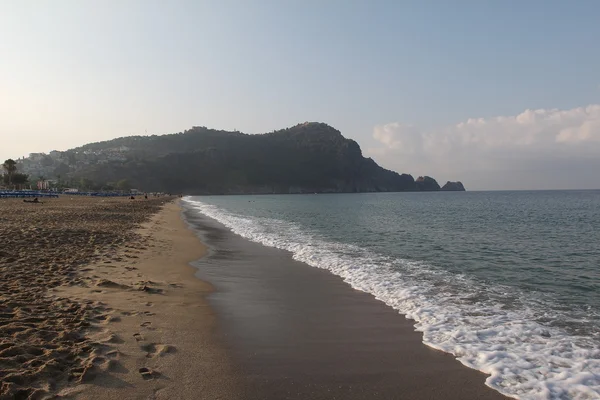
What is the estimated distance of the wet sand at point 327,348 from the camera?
4.63 metres

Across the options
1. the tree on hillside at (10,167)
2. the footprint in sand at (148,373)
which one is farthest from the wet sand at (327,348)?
the tree on hillside at (10,167)

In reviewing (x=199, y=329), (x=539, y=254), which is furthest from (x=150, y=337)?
(x=539, y=254)

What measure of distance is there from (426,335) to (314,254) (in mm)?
9197

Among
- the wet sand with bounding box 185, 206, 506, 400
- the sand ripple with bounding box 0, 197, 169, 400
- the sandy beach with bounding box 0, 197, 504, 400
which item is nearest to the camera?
the sand ripple with bounding box 0, 197, 169, 400

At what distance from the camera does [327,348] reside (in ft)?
19.3

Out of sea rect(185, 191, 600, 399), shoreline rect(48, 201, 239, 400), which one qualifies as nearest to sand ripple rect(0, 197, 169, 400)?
shoreline rect(48, 201, 239, 400)

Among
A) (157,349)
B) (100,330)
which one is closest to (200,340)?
(157,349)

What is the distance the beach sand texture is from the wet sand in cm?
52

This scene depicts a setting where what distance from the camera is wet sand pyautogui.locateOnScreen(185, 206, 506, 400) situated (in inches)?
182

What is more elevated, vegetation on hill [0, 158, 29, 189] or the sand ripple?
vegetation on hill [0, 158, 29, 189]

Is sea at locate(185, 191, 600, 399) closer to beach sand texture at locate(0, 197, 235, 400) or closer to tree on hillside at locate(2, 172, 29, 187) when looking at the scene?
beach sand texture at locate(0, 197, 235, 400)

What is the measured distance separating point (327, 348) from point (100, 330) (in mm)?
3636

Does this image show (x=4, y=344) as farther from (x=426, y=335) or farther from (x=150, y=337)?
(x=426, y=335)

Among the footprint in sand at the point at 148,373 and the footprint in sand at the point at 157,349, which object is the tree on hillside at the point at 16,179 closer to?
the footprint in sand at the point at 157,349
